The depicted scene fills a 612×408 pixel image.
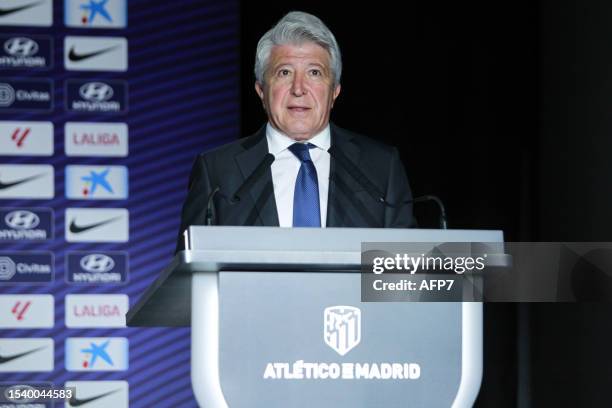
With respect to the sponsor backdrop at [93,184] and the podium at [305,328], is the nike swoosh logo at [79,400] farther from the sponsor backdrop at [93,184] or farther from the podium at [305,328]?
the podium at [305,328]

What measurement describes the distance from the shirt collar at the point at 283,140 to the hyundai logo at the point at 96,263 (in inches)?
69.0

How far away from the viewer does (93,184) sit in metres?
4.07

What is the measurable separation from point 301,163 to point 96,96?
209cm

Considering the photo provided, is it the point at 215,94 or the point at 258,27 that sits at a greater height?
the point at 258,27

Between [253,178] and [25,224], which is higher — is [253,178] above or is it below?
above

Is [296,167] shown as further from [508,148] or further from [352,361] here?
[508,148]

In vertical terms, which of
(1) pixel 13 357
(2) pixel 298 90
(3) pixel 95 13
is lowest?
(1) pixel 13 357

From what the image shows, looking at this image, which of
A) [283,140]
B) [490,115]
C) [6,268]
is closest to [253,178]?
[283,140]

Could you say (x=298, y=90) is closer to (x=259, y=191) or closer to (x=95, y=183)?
(x=259, y=191)

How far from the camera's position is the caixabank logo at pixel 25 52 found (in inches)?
160

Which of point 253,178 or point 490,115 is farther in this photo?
point 490,115

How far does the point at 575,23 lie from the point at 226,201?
2.60 meters

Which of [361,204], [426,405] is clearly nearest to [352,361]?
[426,405]

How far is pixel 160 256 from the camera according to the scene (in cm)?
408
